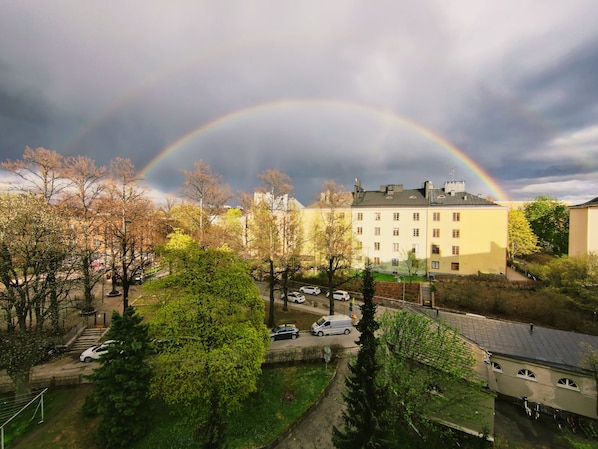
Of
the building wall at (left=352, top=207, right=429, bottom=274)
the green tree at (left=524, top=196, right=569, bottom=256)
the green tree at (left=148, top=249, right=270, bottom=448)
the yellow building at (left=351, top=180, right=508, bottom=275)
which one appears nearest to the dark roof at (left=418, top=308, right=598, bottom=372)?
the green tree at (left=148, top=249, right=270, bottom=448)

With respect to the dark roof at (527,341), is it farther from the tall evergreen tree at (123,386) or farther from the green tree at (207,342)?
the tall evergreen tree at (123,386)

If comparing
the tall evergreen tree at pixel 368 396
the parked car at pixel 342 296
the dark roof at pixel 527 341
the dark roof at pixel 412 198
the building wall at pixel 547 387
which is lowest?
the building wall at pixel 547 387

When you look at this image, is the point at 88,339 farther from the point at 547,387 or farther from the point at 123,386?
the point at 547,387

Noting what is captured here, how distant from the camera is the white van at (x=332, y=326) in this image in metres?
24.7

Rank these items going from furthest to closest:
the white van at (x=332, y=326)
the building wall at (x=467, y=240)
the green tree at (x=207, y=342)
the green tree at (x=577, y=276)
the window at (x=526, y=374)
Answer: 1. the building wall at (x=467, y=240)
2. the white van at (x=332, y=326)
3. the green tree at (x=577, y=276)
4. the window at (x=526, y=374)
5. the green tree at (x=207, y=342)

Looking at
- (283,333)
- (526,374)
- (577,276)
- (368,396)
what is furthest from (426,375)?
(577,276)

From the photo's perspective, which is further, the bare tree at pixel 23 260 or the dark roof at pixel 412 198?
the dark roof at pixel 412 198

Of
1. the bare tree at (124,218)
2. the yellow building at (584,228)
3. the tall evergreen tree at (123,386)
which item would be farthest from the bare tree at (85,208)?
the yellow building at (584,228)

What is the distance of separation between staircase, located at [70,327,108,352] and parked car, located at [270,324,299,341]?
1497cm

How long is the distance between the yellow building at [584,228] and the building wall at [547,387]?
763 inches

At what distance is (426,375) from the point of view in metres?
13.9

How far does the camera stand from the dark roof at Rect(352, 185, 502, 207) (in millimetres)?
42125

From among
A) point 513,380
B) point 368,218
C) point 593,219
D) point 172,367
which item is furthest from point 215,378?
point 593,219

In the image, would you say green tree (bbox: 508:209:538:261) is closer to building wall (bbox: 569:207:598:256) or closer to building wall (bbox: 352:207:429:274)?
building wall (bbox: 569:207:598:256)
